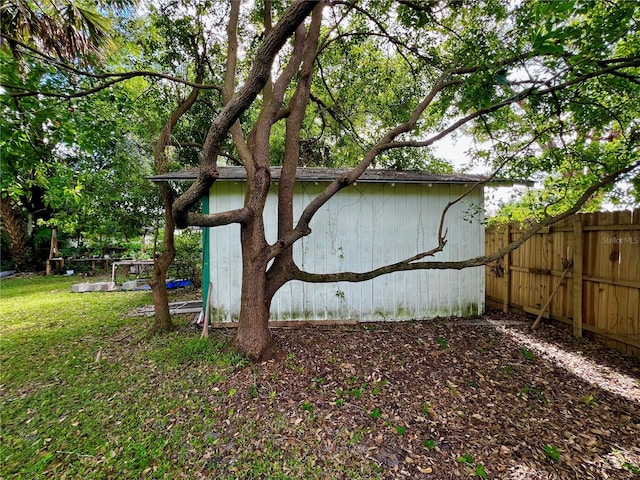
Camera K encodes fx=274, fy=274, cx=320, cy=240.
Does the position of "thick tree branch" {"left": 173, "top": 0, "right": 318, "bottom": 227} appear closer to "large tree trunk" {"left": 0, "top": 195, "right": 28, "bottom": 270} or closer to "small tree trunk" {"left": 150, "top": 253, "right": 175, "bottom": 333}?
"small tree trunk" {"left": 150, "top": 253, "right": 175, "bottom": 333}

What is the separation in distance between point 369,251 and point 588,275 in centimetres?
320

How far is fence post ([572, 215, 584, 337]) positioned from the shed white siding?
1.31 metres

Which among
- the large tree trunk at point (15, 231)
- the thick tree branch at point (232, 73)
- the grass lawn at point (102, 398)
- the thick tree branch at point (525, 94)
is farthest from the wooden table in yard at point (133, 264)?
the thick tree branch at point (525, 94)

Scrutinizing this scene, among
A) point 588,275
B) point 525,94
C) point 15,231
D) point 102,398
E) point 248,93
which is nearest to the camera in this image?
point 248,93

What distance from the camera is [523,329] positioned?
4555 mm

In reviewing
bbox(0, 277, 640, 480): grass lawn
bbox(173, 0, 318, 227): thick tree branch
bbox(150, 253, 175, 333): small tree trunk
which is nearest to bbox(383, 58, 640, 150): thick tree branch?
bbox(173, 0, 318, 227): thick tree branch

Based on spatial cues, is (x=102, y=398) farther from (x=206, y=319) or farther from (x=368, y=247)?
(x=368, y=247)

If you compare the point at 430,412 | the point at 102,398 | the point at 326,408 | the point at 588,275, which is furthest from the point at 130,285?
the point at 588,275

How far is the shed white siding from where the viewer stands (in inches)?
190

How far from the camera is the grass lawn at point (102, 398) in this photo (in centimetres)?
217

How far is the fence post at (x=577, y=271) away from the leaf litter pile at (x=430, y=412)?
0.29 m

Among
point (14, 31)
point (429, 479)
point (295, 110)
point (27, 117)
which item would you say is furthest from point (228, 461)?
point (14, 31)

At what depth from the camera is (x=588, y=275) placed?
13.1 ft

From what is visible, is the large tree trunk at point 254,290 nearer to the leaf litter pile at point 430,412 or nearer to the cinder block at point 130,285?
the leaf litter pile at point 430,412
